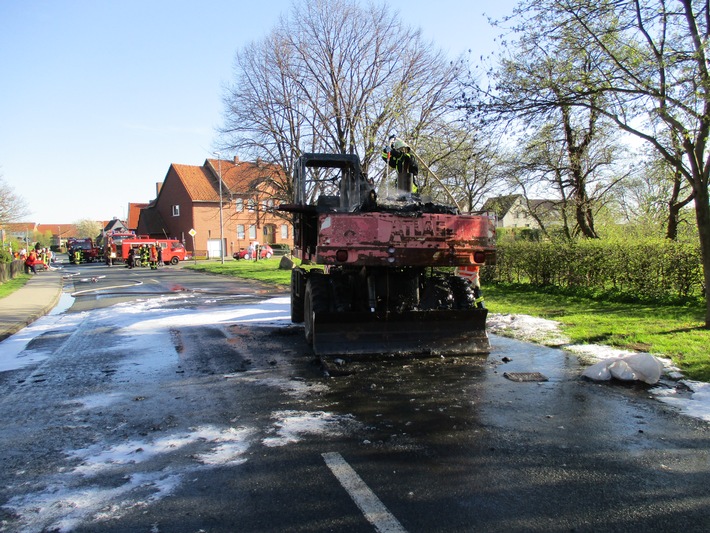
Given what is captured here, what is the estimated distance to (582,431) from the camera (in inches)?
185

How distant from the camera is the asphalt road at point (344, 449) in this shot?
3.31 metres

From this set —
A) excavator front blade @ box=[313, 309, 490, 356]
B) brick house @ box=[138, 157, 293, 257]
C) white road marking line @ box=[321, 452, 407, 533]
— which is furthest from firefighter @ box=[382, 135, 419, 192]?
brick house @ box=[138, 157, 293, 257]

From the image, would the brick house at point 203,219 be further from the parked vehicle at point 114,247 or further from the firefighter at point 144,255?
the firefighter at point 144,255

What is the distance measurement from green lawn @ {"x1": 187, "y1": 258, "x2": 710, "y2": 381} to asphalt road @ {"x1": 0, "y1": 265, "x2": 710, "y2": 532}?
48.0 inches

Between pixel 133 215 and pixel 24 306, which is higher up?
pixel 133 215

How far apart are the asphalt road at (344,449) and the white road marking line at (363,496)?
0.01 m

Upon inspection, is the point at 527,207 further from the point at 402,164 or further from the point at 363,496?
the point at 363,496

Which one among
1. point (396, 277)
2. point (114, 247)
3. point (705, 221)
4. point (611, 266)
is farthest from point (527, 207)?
point (114, 247)

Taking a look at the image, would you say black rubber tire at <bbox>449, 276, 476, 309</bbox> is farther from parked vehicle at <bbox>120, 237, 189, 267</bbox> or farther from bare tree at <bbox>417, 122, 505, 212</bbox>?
parked vehicle at <bbox>120, 237, 189, 267</bbox>

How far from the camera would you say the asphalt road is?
3314 millimetres

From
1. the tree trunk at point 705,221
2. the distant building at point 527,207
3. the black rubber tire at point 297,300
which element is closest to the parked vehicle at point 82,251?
the distant building at point 527,207

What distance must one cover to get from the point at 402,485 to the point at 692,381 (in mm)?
4253

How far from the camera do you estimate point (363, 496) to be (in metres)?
3.51

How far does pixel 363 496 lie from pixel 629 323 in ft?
25.8
